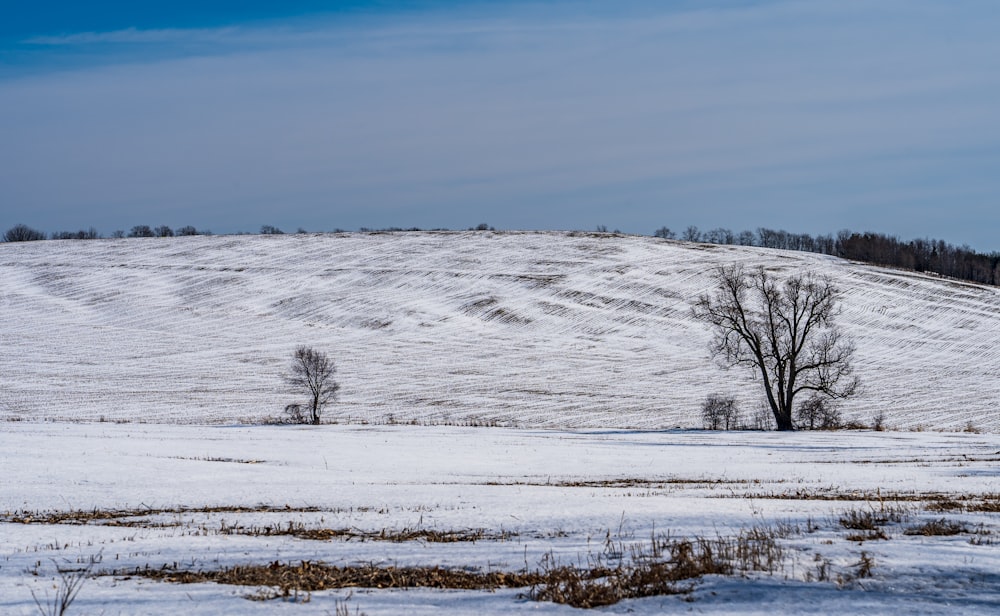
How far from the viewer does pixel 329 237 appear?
120 meters

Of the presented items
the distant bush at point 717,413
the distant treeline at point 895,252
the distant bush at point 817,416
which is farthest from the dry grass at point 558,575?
the distant treeline at point 895,252

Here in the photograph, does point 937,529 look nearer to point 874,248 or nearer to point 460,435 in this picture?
point 460,435

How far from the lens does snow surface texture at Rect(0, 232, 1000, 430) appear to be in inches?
1975

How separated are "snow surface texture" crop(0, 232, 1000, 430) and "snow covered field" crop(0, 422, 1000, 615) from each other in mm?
19296

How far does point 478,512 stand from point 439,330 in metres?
61.7

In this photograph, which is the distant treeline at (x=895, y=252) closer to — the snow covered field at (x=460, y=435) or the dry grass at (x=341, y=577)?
the snow covered field at (x=460, y=435)

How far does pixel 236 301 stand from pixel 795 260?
218ft

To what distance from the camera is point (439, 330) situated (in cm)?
7375

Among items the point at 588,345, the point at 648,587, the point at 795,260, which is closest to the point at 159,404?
the point at 588,345

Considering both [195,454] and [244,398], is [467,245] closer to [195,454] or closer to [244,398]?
[244,398]

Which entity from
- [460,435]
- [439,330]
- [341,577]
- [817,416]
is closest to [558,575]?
[341,577]

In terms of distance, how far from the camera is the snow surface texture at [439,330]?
5016 centimetres

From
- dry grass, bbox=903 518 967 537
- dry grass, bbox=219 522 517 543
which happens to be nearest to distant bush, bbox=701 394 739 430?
dry grass, bbox=903 518 967 537

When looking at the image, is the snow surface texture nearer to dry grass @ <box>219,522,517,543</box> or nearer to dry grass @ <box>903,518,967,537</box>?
dry grass @ <box>219,522,517,543</box>
